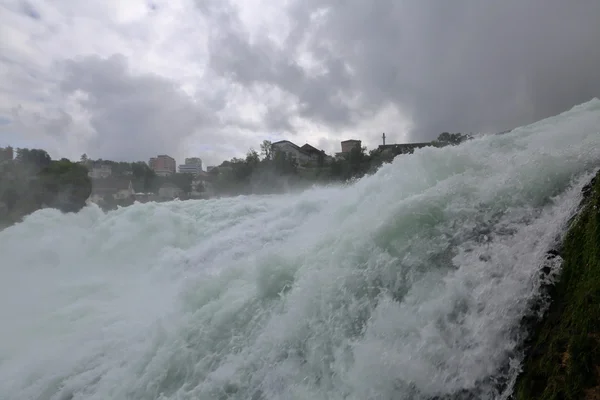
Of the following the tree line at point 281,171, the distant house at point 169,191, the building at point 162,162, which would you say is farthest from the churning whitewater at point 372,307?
the building at point 162,162

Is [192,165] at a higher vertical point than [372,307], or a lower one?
higher

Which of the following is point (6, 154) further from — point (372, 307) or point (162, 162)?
point (162, 162)

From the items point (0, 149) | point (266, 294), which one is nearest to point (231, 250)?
point (266, 294)

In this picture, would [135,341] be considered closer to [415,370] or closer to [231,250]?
[231,250]

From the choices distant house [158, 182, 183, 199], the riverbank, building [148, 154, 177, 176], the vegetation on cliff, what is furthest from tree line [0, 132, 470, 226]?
building [148, 154, 177, 176]

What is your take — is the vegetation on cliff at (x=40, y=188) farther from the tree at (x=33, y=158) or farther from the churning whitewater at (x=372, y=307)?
the churning whitewater at (x=372, y=307)

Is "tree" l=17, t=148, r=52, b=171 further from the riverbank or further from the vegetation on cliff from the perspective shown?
the riverbank

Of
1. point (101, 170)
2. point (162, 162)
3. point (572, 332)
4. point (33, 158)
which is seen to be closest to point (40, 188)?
point (33, 158)
